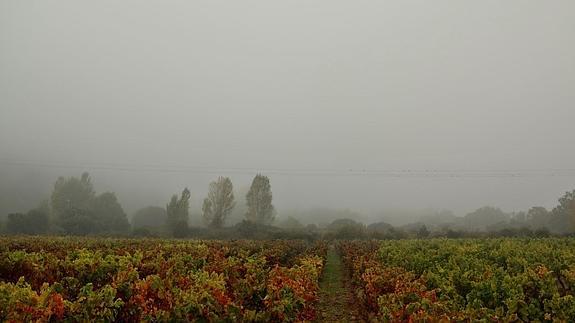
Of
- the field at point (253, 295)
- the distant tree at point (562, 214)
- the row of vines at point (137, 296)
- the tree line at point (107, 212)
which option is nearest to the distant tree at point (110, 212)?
the tree line at point (107, 212)

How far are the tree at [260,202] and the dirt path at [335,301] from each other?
62774mm

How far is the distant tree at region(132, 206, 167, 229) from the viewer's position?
97562mm

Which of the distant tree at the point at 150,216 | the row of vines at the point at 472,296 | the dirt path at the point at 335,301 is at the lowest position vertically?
the distant tree at the point at 150,216

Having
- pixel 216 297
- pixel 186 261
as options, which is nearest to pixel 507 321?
pixel 216 297

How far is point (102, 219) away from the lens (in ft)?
258

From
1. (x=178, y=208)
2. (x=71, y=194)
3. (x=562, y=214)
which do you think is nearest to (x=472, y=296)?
(x=178, y=208)

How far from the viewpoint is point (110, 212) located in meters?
92.2

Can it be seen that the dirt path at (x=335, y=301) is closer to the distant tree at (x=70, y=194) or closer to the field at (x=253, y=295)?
the field at (x=253, y=295)

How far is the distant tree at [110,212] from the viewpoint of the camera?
77.9 m

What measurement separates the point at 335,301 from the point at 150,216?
88079 mm

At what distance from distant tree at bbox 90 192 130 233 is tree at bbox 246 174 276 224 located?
26.3 meters

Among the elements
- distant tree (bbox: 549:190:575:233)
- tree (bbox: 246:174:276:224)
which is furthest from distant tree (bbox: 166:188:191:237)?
distant tree (bbox: 549:190:575:233)

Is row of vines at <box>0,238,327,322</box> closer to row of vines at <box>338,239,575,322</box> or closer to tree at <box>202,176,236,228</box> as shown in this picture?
row of vines at <box>338,239,575,322</box>

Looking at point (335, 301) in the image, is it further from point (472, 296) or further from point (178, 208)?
point (178, 208)
